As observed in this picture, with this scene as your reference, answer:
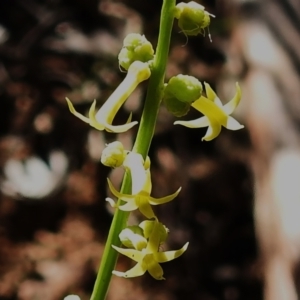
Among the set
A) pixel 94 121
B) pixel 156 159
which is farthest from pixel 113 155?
pixel 156 159

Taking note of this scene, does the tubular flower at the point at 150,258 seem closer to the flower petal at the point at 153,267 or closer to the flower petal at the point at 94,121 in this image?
the flower petal at the point at 153,267

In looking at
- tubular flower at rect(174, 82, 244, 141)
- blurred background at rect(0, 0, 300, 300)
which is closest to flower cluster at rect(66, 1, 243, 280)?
tubular flower at rect(174, 82, 244, 141)

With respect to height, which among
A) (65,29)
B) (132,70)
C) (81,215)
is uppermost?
(132,70)

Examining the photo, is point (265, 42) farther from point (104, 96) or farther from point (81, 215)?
point (81, 215)

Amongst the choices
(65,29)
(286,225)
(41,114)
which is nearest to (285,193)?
(286,225)

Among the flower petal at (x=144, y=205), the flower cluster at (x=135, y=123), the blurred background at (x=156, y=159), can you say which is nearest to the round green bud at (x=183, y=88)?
the flower cluster at (x=135, y=123)

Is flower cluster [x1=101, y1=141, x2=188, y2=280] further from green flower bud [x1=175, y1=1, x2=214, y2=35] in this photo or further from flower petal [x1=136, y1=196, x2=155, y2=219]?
green flower bud [x1=175, y1=1, x2=214, y2=35]
